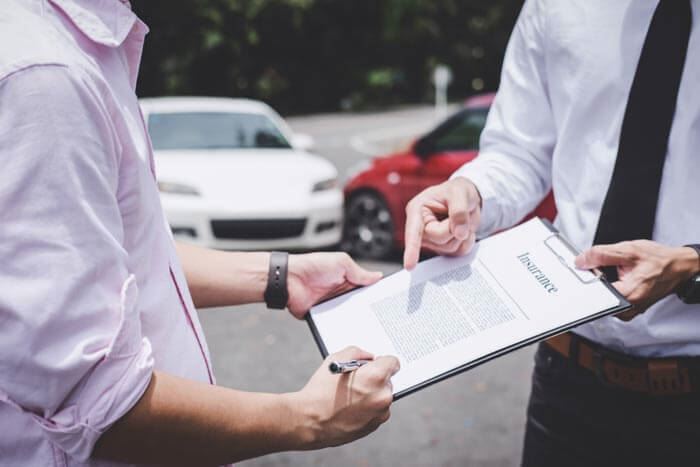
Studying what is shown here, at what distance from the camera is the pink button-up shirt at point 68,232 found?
0.84 metres

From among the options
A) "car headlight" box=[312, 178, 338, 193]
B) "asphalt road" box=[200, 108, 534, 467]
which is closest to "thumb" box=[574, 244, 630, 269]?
"asphalt road" box=[200, 108, 534, 467]

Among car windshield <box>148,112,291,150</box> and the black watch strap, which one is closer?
the black watch strap

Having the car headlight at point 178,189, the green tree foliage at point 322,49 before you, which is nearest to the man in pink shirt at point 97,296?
the car headlight at point 178,189

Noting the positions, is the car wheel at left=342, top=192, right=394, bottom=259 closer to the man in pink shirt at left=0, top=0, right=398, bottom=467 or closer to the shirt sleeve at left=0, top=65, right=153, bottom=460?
the man in pink shirt at left=0, top=0, right=398, bottom=467

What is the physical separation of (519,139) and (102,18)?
39.8 inches

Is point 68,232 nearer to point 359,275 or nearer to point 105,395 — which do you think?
point 105,395

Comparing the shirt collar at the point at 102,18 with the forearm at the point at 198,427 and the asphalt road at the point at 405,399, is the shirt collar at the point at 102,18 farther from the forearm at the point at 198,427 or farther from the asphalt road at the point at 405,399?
the asphalt road at the point at 405,399

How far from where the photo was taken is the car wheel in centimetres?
630

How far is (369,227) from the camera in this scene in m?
6.45

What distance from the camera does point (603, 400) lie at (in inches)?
58.4

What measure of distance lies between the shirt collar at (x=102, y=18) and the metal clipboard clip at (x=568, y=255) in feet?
2.82

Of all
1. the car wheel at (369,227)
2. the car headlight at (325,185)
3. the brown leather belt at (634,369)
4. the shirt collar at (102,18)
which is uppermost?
the shirt collar at (102,18)

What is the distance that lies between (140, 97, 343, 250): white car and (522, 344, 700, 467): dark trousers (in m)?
4.31

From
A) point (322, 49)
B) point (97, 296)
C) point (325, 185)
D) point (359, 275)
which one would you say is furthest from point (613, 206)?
point (322, 49)
